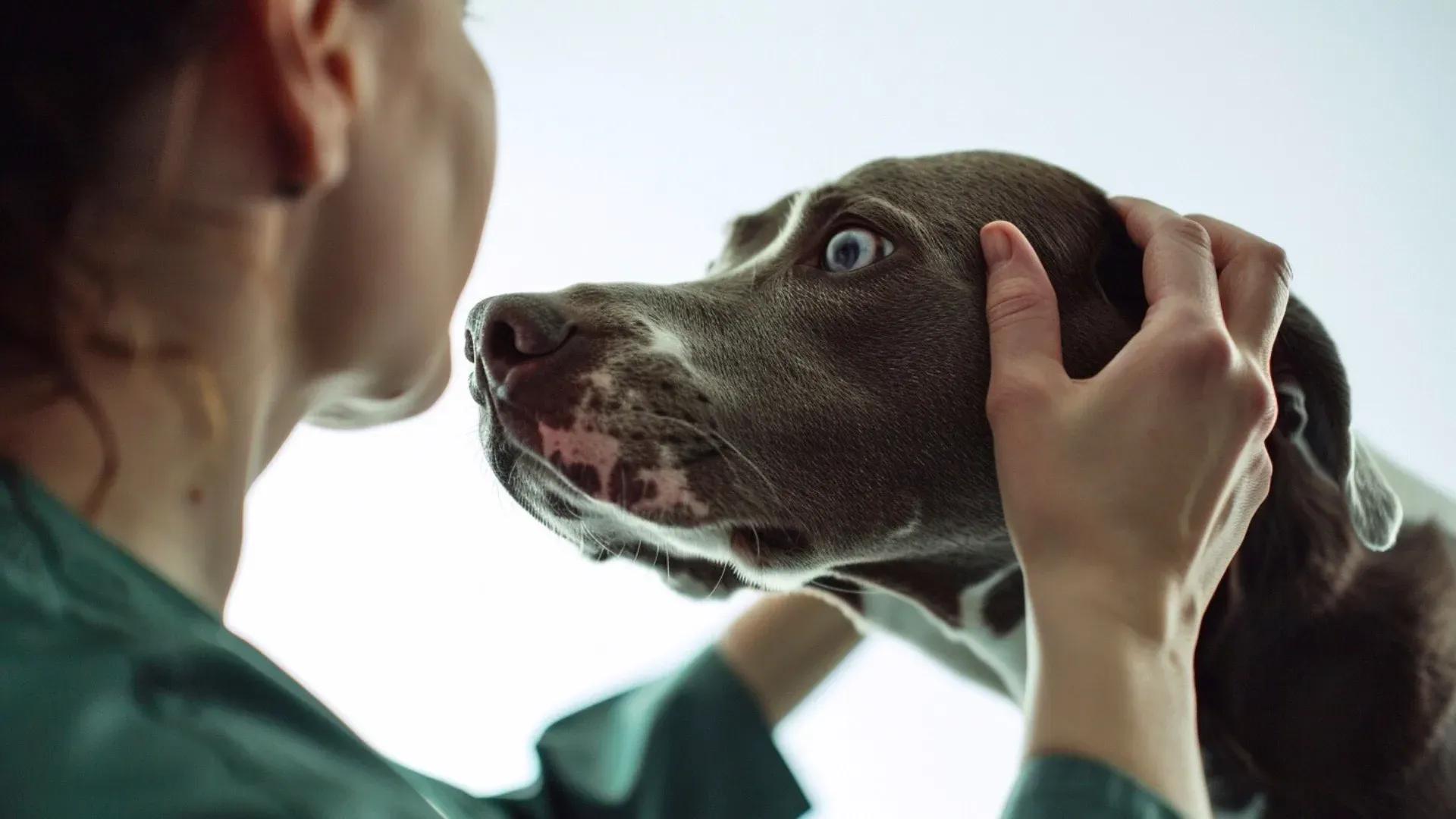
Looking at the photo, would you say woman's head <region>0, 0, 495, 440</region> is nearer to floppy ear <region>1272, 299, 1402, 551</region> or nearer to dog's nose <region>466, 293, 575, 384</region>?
dog's nose <region>466, 293, 575, 384</region>

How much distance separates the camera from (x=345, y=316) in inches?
39.1

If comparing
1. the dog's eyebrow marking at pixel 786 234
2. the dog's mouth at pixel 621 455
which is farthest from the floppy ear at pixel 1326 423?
the dog's mouth at pixel 621 455

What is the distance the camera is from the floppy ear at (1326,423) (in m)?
1.22

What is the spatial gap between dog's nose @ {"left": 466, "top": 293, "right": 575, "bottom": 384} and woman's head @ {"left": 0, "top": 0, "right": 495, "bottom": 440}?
8 cm

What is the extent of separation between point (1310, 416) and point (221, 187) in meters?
1.12

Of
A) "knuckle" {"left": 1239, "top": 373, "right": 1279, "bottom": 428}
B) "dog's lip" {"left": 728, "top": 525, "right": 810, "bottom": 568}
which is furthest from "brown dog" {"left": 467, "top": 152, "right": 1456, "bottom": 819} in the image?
"knuckle" {"left": 1239, "top": 373, "right": 1279, "bottom": 428}

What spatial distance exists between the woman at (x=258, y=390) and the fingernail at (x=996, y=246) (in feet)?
0.34

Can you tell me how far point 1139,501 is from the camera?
0.96 meters

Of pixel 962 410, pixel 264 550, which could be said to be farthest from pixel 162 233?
pixel 264 550

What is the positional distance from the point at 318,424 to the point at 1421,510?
1.38 m

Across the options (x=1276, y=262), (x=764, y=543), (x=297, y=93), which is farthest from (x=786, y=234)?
(x=297, y=93)

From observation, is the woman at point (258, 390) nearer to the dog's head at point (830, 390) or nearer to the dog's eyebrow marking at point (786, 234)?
the dog's head at point (830, 390)

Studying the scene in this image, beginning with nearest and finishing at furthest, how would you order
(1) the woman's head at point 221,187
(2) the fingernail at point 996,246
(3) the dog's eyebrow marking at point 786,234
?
(1) the woman's head at point 221,187 → (2) the fingernail at point 996,246 → (3) the dog's eyebrow marking at point 786,234

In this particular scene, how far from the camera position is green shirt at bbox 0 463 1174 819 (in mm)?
697
